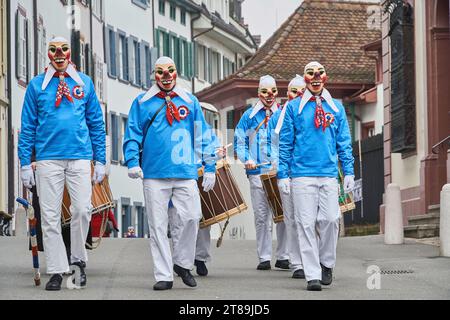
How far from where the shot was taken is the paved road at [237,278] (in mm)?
13852

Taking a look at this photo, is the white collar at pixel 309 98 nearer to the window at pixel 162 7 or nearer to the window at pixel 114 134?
the window at pixel 114 134

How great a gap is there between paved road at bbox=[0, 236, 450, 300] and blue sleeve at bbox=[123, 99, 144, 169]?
113 centimetres

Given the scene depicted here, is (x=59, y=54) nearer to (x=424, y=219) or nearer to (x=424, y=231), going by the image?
(x=424, y=231)

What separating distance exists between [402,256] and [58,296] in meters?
7.83

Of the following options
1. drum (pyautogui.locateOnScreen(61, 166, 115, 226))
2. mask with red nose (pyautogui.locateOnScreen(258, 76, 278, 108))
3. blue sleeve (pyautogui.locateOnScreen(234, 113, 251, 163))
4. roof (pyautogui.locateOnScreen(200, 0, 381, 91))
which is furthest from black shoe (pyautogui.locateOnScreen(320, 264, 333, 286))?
roof (pyautogui.locateOnScreen(200, 0, 381, 91))

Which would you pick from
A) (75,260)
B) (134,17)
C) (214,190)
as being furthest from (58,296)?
(134,17)

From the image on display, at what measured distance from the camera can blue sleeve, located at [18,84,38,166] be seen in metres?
14.3

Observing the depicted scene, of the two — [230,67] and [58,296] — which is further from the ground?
[230,67]

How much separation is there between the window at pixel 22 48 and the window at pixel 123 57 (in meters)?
18.9

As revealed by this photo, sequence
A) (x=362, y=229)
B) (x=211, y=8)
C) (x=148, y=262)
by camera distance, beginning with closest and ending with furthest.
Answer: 1. (x=148, y=262)
2. (x=362, y=229)
3. (x=211, y=8)

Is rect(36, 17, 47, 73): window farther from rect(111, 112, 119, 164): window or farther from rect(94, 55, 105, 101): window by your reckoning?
rect(111, 112, 119, 164): window

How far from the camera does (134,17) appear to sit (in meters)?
58.4

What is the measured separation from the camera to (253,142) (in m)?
18.3

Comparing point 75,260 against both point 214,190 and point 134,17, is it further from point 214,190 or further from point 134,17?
point 134,17
